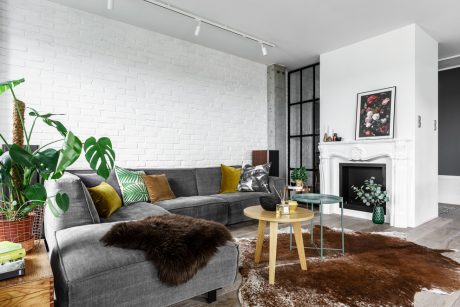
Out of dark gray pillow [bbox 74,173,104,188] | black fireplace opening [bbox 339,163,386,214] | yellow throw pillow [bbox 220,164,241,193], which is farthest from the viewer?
black fireplace opening [bbox 339,163,386,214]

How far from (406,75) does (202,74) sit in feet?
9.52

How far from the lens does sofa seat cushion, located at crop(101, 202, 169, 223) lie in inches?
97.3

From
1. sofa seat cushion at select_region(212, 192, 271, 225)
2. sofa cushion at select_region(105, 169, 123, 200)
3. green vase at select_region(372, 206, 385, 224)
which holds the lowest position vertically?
green vase at select_region(372, 206, 385, 224)

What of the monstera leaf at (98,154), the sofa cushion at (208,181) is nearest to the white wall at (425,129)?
the sofa cushion at (208,181)

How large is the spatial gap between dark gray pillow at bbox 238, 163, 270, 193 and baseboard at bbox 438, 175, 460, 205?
3959 mm

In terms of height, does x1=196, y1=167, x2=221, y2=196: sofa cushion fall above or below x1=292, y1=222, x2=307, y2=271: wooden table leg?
above

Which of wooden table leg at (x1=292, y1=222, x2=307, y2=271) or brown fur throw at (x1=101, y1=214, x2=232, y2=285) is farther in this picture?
wooden table leg at (x1=292, y1=222, x2=307, y2=271)

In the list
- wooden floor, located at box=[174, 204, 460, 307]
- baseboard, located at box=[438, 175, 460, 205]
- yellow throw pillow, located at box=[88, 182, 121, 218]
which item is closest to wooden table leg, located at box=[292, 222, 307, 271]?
wooden floor, located at box=[174, 204, 460, 307]

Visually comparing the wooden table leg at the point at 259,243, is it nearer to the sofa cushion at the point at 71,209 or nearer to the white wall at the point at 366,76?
the sofa cushion at the point at 71,209

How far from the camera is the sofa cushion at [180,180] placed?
3.69 meters

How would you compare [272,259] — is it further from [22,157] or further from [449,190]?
[449,190]

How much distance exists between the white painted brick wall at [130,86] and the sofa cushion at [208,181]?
0.36m

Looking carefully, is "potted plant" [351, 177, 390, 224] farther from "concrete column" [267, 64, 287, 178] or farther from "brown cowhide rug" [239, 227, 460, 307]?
"concrete column" [267, 64, 287, 178]

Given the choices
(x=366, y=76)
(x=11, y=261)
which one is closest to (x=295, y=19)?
(x=366, y=76)
